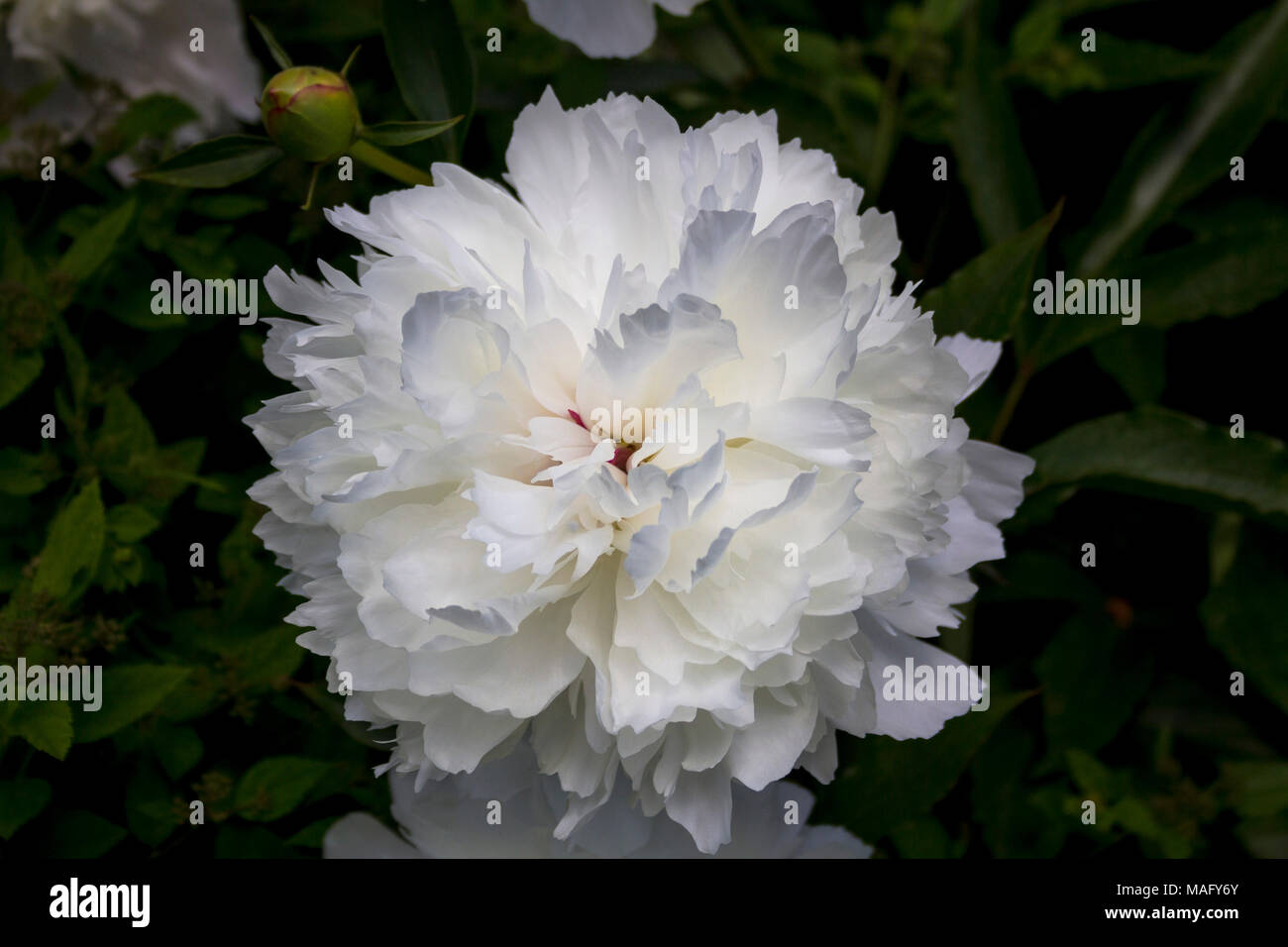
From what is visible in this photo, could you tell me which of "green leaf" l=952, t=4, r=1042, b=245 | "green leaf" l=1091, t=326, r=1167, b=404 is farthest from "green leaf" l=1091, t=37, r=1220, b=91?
"green leaf" l=1091, t=326, r=1167, b=404

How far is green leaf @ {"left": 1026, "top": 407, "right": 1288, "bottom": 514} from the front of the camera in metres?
0.82

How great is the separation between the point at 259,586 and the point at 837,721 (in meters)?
0.41

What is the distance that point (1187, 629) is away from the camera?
3.25 feet

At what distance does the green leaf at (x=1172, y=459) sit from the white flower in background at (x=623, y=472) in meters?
0.28

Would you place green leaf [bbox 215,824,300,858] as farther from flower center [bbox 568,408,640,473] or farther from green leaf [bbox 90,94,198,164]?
green leaf [bbox 90,94,198,164]

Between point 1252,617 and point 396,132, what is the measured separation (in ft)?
2.58

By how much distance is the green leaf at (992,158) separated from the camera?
3.07 feet

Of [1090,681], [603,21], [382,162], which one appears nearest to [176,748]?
[382,162]

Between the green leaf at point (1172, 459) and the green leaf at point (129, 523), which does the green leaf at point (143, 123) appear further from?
the green leaf at point (1172, 459)

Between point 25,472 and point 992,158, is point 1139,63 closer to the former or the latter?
point 992,158

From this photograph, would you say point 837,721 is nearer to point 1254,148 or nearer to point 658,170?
point 658,170

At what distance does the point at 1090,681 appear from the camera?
0.93 meters

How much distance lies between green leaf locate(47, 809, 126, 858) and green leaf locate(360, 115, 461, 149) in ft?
1.51

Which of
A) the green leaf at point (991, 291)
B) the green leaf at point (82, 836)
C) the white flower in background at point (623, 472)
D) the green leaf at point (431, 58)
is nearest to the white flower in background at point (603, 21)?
the green leaf at point (431, 58)
